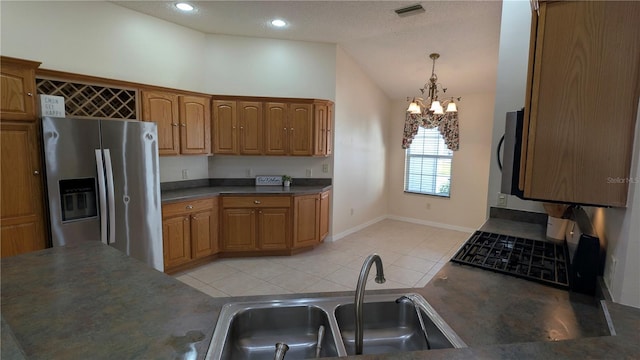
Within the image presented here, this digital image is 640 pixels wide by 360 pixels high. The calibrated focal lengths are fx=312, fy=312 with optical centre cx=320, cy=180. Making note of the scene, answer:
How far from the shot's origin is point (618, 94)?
1.14 metres

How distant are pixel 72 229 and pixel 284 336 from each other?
99.4 inches

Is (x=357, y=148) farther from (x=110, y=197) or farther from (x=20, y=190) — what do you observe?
(x=20, y=190)

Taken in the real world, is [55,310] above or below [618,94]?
below

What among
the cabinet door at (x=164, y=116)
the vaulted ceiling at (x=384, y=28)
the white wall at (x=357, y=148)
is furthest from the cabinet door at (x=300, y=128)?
the cabinet door at (x=164, y=116)

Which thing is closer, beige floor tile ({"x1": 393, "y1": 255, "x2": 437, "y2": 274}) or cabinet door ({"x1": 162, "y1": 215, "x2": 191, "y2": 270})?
cabinet door ({"x1": 162, "y1": 215, "x2": 191, "y2": 270})

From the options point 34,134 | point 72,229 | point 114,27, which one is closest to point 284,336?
point 72,229

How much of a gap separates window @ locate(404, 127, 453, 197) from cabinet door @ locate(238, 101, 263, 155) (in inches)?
131

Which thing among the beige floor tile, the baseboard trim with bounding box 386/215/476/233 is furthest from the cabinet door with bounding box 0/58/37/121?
the baseboard trim with bounding box 386/215/476/233

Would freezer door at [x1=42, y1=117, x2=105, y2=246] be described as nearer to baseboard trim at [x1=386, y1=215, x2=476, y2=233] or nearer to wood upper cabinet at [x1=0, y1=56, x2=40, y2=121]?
wood upper cabinet at [x1=0, y1=56, x2=40, y2=121]

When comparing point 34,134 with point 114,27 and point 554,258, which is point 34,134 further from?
point 554,258

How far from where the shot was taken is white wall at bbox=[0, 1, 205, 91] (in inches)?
110

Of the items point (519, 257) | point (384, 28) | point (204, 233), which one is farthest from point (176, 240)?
point (384, 28)

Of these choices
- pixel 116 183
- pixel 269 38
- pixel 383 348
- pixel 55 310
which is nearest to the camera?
pixel 55 310

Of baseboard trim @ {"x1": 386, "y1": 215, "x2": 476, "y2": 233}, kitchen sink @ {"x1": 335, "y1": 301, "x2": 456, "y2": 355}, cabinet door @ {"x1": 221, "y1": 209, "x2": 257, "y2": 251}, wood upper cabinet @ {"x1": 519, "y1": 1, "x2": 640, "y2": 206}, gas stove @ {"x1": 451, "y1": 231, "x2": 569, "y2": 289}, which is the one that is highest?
wood upper cabinet @ {"x1": 519, "y1": 1, "x2": 640, "y2": 206}
